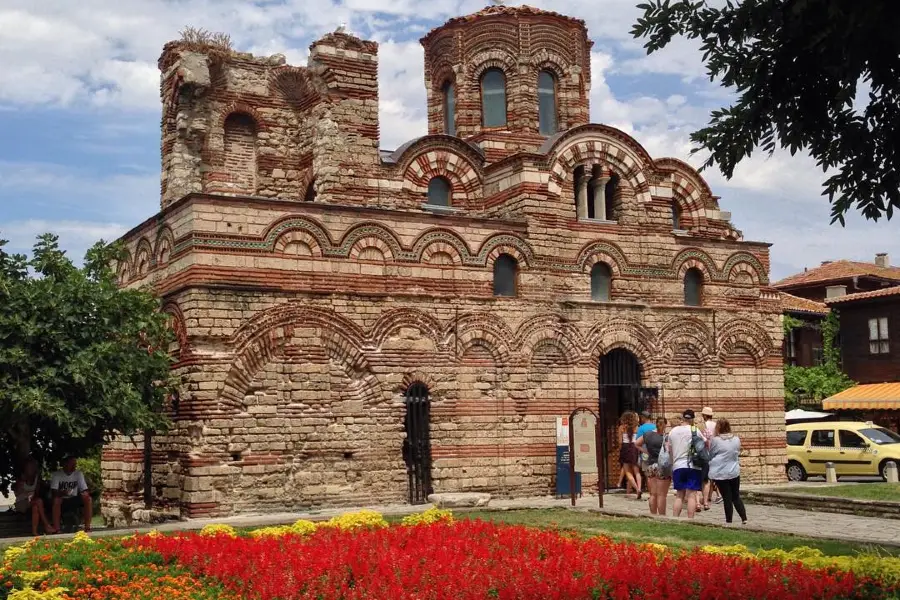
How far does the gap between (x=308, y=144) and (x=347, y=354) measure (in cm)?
564

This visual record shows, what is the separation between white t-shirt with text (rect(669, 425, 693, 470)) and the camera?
14492 mm

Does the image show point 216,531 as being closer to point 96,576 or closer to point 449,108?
point 96,576

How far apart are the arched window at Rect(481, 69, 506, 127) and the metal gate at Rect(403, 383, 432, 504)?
798 cm

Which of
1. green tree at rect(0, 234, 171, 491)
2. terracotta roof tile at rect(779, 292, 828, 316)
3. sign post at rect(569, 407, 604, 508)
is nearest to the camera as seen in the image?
green tree at rect(0, 234, 171, 491)

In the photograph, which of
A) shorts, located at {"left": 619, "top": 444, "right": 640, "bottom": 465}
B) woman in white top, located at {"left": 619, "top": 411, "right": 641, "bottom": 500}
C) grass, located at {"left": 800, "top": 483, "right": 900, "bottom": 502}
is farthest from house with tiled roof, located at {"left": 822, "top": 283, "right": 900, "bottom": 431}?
shorts, located at {"left": 619, "top": 444, "right": 640, "bottom": 465}

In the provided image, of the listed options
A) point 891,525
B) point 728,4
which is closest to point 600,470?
point 891,525

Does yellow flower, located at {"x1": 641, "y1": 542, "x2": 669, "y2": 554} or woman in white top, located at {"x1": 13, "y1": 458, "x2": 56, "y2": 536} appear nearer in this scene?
yellow flower, located at {"x1": 641, "y1": 542, "x2": 669, "y2": 554}

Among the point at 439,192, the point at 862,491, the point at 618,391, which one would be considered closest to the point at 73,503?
the point at 439,192

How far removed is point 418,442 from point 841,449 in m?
11.0

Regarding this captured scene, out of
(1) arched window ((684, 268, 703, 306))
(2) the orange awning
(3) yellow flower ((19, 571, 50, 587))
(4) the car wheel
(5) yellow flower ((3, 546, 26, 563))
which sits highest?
(1) arched window ((684, 268, 703, 306))

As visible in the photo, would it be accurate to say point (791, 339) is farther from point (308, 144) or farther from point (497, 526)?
point (497, 526)

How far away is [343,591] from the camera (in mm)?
8742

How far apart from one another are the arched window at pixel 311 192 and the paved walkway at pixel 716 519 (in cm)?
666

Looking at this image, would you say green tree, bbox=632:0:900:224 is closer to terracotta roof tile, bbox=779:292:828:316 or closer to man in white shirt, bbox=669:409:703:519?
man in white shirt, bbox=669:409:703:519
